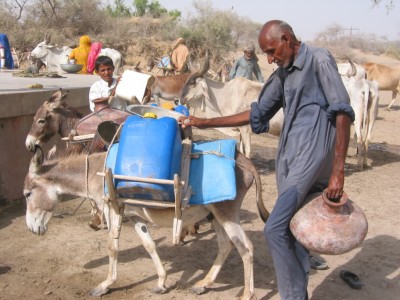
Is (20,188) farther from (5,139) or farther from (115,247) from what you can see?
(115,247)

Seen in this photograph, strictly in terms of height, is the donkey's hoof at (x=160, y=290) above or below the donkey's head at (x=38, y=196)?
below

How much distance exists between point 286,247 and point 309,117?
2.80ft

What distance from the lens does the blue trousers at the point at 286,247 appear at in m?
2.97

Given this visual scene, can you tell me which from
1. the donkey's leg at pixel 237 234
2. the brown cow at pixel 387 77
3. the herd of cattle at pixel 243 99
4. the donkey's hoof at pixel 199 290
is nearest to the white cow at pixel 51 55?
the herd of cattle at pixel 243 99

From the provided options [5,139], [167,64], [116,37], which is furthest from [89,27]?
[5,139]

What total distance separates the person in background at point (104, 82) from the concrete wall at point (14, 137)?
41.5 inches

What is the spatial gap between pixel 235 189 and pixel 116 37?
83.6ft

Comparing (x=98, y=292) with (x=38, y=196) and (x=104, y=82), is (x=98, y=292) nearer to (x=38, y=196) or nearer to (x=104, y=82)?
(x=38, y=196)

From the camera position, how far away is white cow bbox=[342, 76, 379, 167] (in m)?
8.70

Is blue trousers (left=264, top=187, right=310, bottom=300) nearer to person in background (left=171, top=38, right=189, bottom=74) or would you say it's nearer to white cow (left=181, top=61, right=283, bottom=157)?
white cow (left=181, top=61, right=283, bottom=157)

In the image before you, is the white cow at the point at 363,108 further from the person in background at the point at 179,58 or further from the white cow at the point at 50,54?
the white cow at the point at 50,54

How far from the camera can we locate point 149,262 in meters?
4.64

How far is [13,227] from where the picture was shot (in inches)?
216

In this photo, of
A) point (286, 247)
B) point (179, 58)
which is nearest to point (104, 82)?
point (286, 247)
